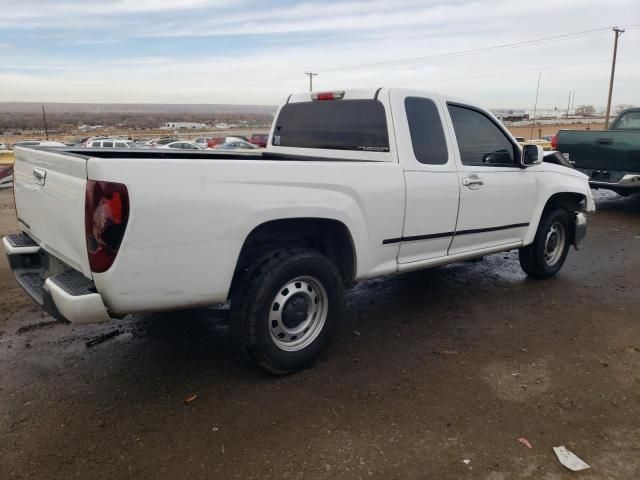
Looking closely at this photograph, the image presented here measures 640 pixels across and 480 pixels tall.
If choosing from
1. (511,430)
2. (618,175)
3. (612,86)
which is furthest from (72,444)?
(612,86)

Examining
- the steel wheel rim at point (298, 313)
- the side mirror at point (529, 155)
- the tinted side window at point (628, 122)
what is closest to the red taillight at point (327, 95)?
the steel wheel rim at point (298, 313)

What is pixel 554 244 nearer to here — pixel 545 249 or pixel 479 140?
pixel 545 249

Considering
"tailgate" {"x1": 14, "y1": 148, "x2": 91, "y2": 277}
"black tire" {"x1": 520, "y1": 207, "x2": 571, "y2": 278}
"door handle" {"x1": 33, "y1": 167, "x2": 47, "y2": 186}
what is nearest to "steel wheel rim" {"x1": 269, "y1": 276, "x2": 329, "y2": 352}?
"tailgate" {"x1": 14, "y1": 148, "x2": 91, "y2": 277}

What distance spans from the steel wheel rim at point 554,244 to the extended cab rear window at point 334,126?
2613mm

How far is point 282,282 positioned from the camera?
134 inches

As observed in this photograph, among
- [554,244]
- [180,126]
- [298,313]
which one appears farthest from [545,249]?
[180,126]

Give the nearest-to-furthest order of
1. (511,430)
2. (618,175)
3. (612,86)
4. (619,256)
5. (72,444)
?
(72,444) → (511,430) → (619,256) → (618,175) → (612,86)

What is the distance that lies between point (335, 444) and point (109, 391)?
5.02 feet

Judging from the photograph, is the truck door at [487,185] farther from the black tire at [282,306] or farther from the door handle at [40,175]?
the door handle at [40,175]

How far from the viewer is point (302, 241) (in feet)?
12.7

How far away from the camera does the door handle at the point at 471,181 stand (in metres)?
4.46

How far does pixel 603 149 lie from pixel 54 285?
962cm

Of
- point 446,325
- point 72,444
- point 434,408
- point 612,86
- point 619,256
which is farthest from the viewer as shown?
point 612,86

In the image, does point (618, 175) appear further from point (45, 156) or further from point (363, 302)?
point (45, 156)
